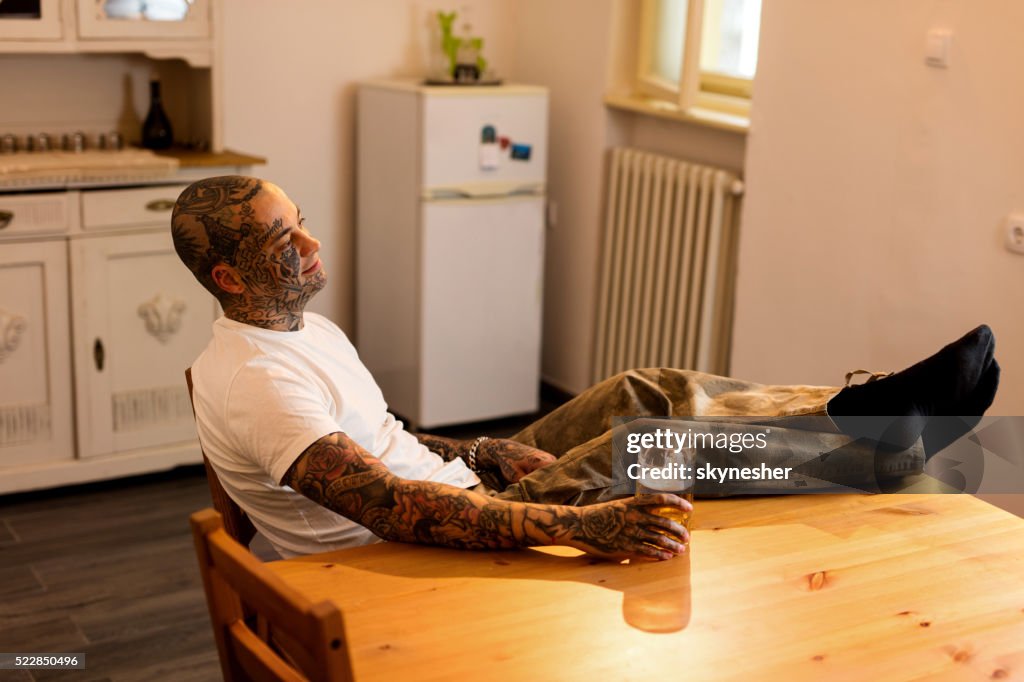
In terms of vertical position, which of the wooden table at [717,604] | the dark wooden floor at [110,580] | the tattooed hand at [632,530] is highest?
the tattooed hand at [632,530]

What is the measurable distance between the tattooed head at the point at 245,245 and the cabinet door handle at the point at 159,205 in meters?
1.82

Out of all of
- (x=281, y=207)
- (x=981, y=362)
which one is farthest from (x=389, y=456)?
(x=981, y=362)

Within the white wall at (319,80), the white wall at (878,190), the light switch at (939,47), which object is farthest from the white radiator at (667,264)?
the white wall at (319,80)

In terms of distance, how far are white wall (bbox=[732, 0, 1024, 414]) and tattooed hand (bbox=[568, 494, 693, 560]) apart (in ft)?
5.12

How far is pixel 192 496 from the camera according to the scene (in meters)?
3.50

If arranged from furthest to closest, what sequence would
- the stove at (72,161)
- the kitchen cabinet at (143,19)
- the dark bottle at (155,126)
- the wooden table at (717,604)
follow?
1. the dark bottle at (155,126)
2. the kitchen cabinet at (143,19)
3. the stove at (72,161)
4. the wooden table at (717,604)

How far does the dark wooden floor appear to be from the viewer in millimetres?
2561

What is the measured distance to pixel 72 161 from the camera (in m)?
3.35

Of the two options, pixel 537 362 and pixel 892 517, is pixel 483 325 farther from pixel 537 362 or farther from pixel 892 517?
pixel 892 517

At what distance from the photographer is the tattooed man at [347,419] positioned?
4.92 feet

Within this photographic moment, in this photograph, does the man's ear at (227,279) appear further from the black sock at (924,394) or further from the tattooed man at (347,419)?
the black sock at (924,394)

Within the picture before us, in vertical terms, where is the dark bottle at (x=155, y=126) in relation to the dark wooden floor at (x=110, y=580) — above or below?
above

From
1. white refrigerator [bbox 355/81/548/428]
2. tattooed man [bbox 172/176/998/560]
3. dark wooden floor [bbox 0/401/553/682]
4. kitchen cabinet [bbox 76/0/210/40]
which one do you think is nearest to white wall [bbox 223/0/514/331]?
white refrigerator [bbox 355/81/548/428]

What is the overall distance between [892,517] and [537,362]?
2.61 meters
